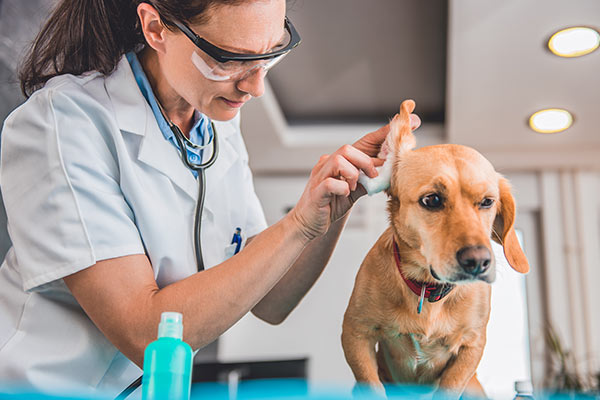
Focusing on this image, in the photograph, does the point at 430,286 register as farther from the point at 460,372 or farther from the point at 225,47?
the point at 225,47

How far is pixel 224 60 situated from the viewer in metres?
0.91

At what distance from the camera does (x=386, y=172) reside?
3.03 ft

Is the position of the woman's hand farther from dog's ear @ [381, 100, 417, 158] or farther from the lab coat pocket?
the lab coat pocket

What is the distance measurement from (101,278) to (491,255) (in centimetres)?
58

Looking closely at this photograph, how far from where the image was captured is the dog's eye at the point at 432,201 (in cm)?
86

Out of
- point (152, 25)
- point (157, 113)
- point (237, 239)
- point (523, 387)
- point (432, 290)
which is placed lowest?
point (523, 387)

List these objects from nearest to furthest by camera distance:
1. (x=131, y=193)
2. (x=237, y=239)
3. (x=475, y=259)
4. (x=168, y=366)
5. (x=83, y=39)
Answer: (x=168, y=366), (x=475, y=259), (x=131, y=193), (x=83, y=39), (x=237, y=239)

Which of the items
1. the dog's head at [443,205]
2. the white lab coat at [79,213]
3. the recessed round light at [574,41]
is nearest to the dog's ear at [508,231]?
the dog's head at [443,205]

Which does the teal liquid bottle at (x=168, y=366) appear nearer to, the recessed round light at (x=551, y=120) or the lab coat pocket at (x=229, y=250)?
the lab coat pocket at (x=229, y=250)

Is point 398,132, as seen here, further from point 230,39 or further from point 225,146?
point 225,146

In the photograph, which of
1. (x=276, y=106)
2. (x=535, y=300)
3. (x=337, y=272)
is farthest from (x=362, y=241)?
(x=535, y=300)

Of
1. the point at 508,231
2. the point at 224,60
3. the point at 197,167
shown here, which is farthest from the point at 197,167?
the point at 508,231

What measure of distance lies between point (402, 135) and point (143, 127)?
48cm

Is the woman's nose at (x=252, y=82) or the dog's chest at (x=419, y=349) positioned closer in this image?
the dog's chest at (x=419, y=349)
